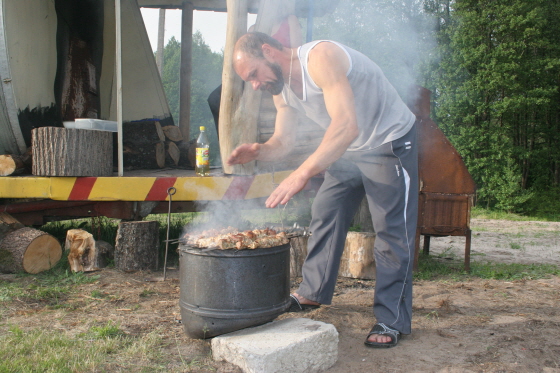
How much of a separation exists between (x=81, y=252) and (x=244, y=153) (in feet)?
7.78

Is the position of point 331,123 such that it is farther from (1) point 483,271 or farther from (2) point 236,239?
(1) point 483,271

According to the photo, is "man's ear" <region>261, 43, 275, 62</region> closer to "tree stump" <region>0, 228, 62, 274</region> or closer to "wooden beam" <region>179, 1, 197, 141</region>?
"tree stump" <region>0, 228, 62, 274</region>

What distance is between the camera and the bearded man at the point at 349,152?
2428 mm

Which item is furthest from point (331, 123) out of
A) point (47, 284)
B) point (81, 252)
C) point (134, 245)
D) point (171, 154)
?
point (171, 154)

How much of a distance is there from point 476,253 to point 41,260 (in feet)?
17.1

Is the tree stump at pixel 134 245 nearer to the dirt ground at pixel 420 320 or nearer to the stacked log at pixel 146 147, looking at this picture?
the dirt ground at pixel 420 320

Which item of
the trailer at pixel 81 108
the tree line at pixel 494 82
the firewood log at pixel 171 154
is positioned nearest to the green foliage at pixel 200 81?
the firewood log at pixel 171 154

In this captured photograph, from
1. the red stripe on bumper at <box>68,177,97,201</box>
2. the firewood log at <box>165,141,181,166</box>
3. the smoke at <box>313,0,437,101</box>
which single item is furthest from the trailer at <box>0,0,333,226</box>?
the smoke at <box>313,0,437,101</box>

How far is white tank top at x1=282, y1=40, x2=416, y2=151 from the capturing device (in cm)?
261

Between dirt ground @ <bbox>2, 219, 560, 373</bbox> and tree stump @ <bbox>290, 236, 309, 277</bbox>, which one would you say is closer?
dirt ground @ <bbox>2, 219, 560, 373</bbox>

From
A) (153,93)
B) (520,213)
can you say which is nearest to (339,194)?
(153,93)

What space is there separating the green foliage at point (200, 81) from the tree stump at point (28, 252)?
Result: 11.5 ft

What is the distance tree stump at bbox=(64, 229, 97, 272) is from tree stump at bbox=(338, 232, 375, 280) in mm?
2454

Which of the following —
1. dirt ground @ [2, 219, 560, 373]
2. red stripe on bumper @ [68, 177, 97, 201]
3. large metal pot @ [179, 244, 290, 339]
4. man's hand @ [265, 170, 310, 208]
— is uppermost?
man's hand @ [265, 170, 310, 208]
